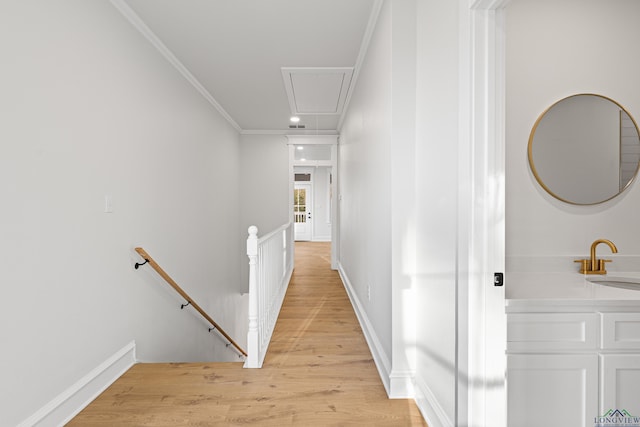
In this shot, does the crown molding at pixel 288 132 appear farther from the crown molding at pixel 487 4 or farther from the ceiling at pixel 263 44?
the crown molding at pixel 487 4

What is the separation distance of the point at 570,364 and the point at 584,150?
4.41 ft

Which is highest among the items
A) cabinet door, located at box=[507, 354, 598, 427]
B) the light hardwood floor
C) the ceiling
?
the ceiling

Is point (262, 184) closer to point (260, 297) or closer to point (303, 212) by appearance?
point (260, 297)

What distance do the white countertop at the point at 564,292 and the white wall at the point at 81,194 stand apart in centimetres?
233

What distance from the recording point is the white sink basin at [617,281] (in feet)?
6.00

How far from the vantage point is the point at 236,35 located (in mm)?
2846

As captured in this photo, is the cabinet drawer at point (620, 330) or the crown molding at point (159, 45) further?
the crown molding at point (159, 45)

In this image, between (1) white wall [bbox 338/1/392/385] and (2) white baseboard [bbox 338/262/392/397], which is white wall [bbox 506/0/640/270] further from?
(2) white baseboard [bbox 338/262/392/397]

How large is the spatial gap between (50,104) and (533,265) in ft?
9.65

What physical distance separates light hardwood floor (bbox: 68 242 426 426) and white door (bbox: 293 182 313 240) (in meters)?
9.14

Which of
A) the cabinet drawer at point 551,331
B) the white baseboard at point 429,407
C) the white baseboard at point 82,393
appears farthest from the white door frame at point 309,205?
the cabinet drawer at point 551,331

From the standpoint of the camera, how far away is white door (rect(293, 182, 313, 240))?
12.1 m

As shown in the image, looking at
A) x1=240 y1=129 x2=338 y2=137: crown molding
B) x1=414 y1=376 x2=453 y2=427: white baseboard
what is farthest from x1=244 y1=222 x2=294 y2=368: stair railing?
x1=240 y1=129 x2=338 y2=137: crown molding

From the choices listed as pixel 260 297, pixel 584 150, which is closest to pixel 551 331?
pixel 584 150
